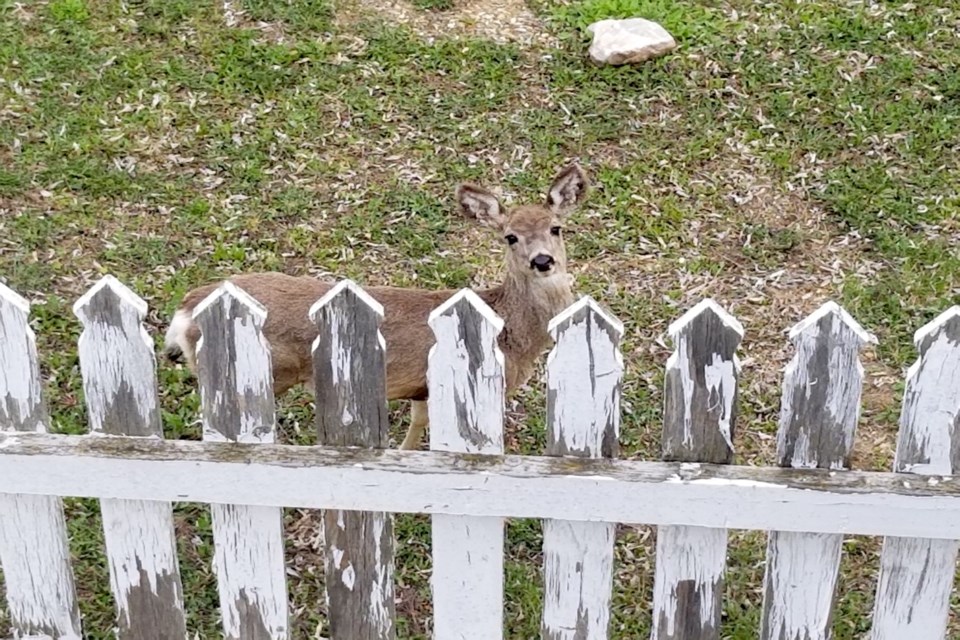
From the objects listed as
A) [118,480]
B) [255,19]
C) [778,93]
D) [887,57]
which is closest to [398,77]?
[255,19]

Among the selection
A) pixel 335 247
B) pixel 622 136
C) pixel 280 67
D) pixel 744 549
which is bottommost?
pixel 744 549

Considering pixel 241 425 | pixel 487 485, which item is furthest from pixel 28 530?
pixel 487 485

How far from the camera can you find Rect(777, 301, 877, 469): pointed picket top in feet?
9.36

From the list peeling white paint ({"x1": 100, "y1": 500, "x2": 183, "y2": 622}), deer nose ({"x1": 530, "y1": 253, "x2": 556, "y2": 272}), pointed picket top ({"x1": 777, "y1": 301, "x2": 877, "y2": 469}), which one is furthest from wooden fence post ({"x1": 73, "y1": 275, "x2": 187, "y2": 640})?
deer nose ({"x1": 530, "y1": 253, "x2": 556, "y2": 272})

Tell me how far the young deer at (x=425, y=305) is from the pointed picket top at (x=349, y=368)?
4.54 ft

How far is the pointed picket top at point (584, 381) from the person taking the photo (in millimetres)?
2898

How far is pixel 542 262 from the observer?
4.77m

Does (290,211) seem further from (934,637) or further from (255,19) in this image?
(934,637)

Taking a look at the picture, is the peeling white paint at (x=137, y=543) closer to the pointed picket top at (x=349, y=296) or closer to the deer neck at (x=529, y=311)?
the pointed picket top at (x=349, y=296)

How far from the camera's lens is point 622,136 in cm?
Answer: 685

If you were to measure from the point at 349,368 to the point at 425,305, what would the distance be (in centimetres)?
166

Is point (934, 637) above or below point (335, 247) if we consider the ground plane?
below

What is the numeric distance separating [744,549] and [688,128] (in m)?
3.09

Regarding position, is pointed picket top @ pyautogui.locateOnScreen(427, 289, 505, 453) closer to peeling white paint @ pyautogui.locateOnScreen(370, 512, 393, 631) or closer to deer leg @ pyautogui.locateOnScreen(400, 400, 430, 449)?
peeling white paint @ pyautogui.locateOnScreen(370, 512, 393, 631)
